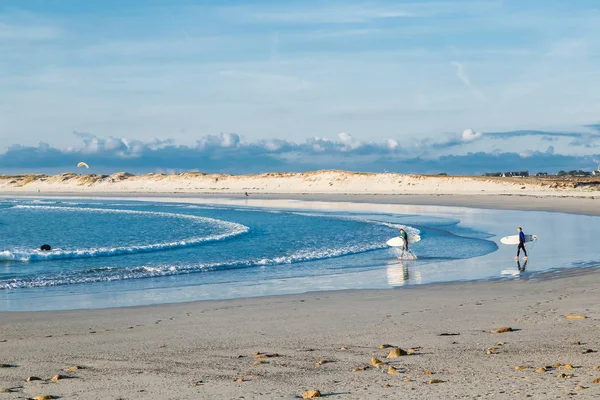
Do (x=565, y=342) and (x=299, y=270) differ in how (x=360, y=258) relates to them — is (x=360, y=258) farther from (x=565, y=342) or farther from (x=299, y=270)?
(x=565, y=342)

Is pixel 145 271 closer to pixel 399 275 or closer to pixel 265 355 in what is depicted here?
pixel 399 275

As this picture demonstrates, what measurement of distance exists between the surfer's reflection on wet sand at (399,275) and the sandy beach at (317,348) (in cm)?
271

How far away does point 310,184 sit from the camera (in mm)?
117062

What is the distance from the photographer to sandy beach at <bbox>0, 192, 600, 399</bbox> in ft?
24.2

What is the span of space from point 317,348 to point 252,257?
15.8 m

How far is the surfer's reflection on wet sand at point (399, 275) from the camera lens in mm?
17781

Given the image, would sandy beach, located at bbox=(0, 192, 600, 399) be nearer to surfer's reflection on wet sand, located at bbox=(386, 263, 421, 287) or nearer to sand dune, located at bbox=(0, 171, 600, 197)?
surfer's reflection on wet sand, located at bbox=(386, 263, 421, 287)

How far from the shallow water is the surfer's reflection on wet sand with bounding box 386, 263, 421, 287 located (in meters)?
0.03

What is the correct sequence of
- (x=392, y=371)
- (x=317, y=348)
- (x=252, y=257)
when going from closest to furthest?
(x=392, y=371) → (x=317, y=348) → (x=252, y=257)

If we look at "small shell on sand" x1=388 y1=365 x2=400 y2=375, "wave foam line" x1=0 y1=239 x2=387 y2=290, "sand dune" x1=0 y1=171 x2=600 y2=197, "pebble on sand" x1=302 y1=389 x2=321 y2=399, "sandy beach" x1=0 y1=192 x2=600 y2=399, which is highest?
"sand dune" x1=0 y1=171 x2=600 y2=197

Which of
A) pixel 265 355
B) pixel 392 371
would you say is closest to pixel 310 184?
pixel 265 355

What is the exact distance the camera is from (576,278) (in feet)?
56.5

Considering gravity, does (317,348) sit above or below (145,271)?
above

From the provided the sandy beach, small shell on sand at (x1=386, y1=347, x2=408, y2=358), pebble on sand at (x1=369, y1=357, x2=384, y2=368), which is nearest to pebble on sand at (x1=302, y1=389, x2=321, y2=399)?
the sandy beach
